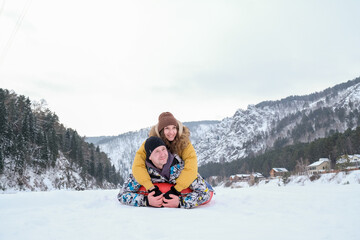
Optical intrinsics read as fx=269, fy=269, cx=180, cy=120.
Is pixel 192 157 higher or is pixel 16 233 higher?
pixel 192 157

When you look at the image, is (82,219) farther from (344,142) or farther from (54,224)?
(344,142)

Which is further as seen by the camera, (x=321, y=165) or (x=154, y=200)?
(x=321, y=165)

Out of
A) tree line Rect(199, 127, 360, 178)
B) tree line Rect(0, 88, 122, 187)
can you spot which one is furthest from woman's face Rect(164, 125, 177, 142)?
tree line Rect(199, 127, 360, 178)

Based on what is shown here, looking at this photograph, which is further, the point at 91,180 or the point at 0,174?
the point at 91,180

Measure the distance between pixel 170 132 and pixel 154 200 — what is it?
50.1 inches

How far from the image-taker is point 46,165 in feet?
144

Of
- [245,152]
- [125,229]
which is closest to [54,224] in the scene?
[125,229]

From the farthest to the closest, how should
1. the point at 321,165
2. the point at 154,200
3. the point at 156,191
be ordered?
1. the point at 321,165
2. the point at 156,191
3. the point at 154,200

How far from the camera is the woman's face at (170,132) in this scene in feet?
16.4

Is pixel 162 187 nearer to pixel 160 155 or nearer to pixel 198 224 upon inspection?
pixel 160 155

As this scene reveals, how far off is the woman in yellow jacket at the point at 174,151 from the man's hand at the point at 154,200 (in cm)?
15

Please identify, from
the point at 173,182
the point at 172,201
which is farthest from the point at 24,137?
the point at 172,201

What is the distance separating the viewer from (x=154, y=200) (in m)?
4.33

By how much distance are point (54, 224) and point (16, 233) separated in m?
0.44
